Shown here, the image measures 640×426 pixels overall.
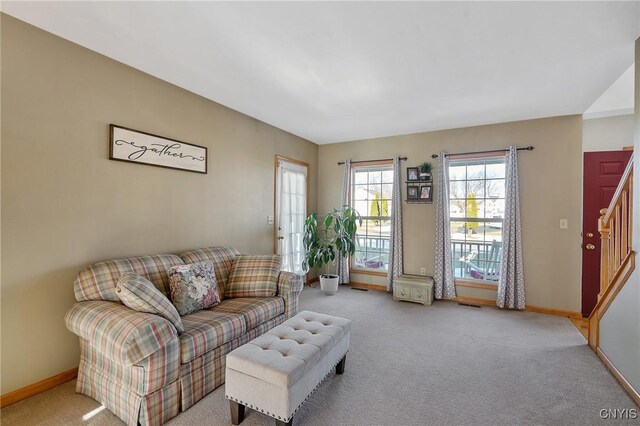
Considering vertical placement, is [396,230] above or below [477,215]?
below

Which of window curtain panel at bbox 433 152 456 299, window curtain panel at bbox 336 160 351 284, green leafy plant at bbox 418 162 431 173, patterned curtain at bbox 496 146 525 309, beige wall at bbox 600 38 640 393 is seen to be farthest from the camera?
window curtain panel at bbox 336 160 351 284

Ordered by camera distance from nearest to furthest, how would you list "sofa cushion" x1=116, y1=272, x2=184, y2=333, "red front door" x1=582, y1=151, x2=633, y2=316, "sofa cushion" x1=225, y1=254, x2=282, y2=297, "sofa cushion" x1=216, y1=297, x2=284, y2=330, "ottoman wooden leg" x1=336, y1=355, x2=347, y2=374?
1. "sofa cushion" x1=116, y1=272, x2=184, y2=333
2. "ottoman wooden leg" x1=336, y1=355, x2=347, y2=374
3. "sofa cushion" x1=216, y1=297, x2=284, y2=330
4. "sofa cushion" x1=225, y1=254, x2=282, y2=297
5. "red front door" x1=582, y1=151, x2=633, y2=316

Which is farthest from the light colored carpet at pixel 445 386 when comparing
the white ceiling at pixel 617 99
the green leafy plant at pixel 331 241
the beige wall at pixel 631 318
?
the white ceiling at pixel 617 99

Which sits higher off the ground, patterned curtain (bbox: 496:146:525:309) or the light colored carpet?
patterned curtain (bbox: 496:146:525:309)

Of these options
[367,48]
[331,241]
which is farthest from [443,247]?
[367,48]

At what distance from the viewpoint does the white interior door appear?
4599 millimetres

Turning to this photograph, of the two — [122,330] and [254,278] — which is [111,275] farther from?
[254,278]

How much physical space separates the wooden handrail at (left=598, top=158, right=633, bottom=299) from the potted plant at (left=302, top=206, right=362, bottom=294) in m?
2.98

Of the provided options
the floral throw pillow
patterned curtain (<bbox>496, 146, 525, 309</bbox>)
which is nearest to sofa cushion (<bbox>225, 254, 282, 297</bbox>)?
the floral throw pillow

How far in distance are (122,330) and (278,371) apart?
95 centimetres

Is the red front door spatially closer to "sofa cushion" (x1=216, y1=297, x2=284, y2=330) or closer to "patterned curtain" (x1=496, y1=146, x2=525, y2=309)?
"patterned curtain" (x1=496, y1=146, x2=525, y2=309)

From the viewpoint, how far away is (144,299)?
6.41ft

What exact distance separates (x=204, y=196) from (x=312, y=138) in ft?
8.00

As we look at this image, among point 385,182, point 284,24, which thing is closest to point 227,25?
point 284,24
